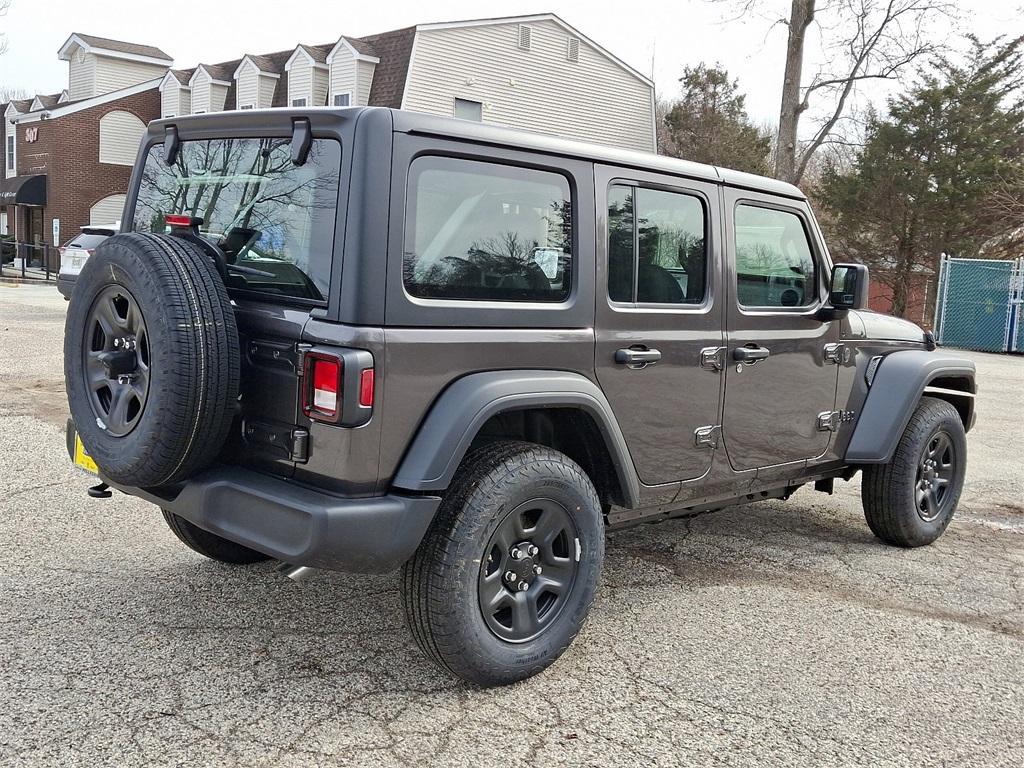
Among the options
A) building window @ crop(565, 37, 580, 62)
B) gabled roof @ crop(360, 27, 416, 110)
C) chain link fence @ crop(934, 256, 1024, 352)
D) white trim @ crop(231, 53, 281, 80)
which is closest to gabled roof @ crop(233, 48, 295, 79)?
white trim @ crop(231, 53, 281, 80)

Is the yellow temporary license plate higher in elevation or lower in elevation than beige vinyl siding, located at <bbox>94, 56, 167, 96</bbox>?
lower

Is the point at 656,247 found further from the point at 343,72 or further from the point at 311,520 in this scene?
the point at 343,72

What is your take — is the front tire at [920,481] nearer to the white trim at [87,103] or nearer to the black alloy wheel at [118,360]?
the black alloy wheel at [118,360]

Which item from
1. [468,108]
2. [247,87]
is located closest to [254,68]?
[247,87]

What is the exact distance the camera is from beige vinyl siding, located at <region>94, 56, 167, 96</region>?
3400cm

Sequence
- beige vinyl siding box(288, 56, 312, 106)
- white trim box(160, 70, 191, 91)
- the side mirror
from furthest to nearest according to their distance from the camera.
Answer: white trim box(160, 70, 191, 91)
beige vinyl siding box(288, 56, 312, 106)
the side mirror

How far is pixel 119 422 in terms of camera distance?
309 cm

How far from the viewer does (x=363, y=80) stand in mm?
26594

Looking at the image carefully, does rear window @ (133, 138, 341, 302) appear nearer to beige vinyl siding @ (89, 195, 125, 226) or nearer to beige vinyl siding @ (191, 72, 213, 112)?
beige vinyl siding @ (191, 72, 213, 112)

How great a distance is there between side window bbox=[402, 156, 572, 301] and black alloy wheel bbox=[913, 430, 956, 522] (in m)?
2.74

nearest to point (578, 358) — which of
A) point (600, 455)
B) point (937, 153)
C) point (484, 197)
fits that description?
point (600, 455)

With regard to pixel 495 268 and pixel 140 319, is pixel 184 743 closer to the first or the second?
pixel 140 319

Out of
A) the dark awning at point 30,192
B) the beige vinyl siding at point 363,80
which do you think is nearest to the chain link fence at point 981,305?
the beige vinyl siding at point 363,80

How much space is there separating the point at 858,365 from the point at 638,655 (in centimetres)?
205
